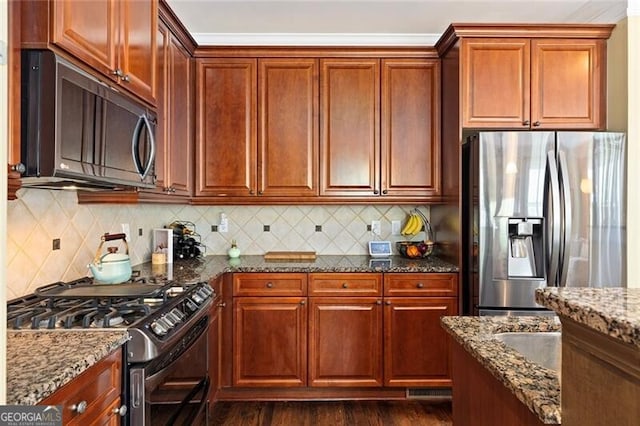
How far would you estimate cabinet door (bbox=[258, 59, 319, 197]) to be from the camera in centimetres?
303

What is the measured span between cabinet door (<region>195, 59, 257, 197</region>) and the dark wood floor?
58.3 inches

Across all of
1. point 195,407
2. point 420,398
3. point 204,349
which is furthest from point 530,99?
point 195,407

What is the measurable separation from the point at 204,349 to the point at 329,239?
1511mm

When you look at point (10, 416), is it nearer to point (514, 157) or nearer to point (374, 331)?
point (374, 331)

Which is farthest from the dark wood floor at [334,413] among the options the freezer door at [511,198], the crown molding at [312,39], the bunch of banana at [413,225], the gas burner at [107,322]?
the crown molding at [312,39]

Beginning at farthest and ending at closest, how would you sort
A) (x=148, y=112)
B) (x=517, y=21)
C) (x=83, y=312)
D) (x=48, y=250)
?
(x=517, y=21), (x=148, y=112), (x=48, y=250), (x=83, y=312)

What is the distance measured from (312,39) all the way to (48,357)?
2.73 metres

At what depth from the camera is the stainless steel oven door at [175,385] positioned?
4.55 feet

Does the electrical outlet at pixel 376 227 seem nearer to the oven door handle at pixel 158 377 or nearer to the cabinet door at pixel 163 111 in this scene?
the cabinet door at pixel 163 111

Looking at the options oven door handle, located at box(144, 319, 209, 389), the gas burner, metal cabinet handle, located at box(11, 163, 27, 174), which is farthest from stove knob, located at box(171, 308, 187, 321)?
metal cabinet handle, located at box(11, 163, 27, 174)

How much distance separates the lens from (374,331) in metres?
2.72

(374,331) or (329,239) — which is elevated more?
(329,239)

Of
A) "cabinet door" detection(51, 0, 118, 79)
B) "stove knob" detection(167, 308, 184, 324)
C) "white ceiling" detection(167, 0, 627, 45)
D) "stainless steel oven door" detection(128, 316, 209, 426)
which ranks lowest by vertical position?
"stainless steel oven door" detection(128, 316, 209, 426)

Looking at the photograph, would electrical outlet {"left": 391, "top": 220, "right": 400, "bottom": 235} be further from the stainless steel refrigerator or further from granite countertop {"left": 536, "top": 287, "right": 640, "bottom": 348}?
granite countertop {"left": 536, "top": 287, "right": 640, "bottom": 348}
